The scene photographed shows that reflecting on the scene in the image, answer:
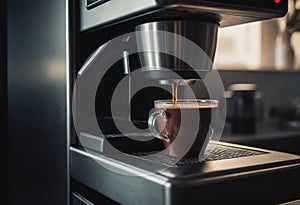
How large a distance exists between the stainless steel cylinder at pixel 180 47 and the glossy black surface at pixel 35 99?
234 millimetres

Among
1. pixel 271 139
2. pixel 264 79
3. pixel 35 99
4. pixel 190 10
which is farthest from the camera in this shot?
pixel 264 79

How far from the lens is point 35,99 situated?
748 mm

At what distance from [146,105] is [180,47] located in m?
0.25

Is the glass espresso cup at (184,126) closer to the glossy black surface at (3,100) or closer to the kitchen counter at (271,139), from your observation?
the glossy black surface at (3,100)

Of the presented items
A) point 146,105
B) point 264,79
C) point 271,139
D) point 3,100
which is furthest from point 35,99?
point 264,79

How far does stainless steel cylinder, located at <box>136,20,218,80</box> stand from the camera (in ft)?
1.80

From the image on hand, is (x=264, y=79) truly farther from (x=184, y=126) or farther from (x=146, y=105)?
(x=184, y=126)

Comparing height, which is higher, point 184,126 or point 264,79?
point 264,79

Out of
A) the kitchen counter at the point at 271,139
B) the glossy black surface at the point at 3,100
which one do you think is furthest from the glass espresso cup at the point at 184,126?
the kitchen counter at the point at 271,139

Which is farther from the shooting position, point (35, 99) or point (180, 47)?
point (35, 99)

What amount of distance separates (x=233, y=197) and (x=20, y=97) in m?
0.46

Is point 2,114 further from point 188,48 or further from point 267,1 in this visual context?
point 267,1

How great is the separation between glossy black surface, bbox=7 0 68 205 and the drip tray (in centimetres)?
21

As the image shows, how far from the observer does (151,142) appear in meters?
0.66
